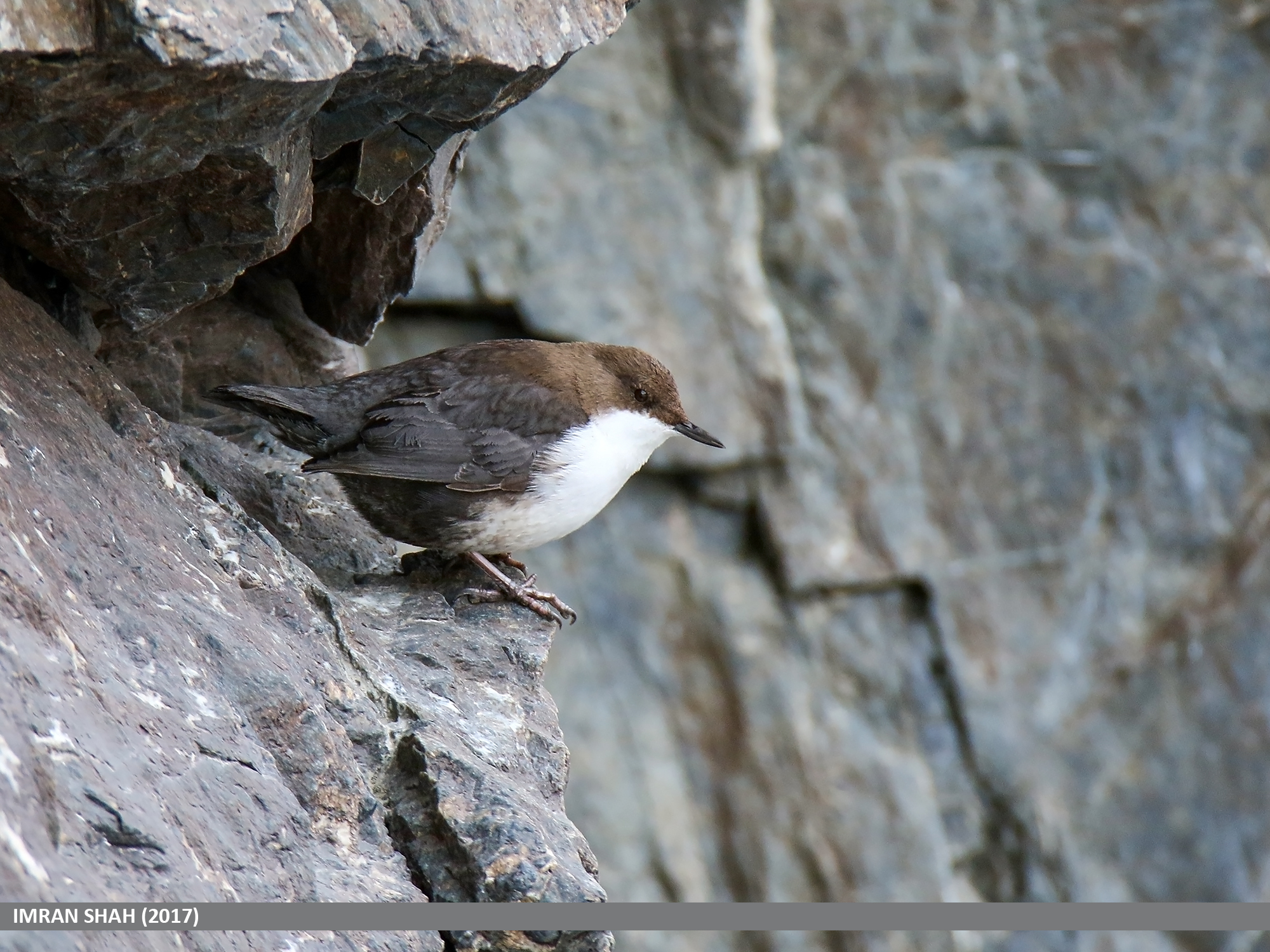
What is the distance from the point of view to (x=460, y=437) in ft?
13.4

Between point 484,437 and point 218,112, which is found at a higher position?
point 218,112

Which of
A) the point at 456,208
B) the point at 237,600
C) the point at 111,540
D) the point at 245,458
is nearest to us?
the point at 111,540

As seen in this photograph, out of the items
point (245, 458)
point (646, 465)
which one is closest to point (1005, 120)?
point (646, 465)

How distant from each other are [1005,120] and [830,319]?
160 cm

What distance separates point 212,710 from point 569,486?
176 cm

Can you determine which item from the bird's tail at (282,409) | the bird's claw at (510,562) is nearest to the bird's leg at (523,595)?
the bird's claw at (510,562)

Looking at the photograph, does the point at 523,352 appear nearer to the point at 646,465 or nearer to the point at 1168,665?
the point at 646,465

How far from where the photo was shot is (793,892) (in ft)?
27.3

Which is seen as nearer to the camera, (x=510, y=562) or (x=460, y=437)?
(x=460, y=437)

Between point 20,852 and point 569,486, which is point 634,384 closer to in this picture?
point 569,486

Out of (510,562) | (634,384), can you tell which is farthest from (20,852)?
(634,384)

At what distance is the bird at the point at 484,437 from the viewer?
4.03 m

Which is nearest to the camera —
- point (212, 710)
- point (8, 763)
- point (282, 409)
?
point (8, 763)

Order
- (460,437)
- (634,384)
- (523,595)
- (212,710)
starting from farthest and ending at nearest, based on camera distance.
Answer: (634,384) → (523,595) → (460,437) → (212,710)
